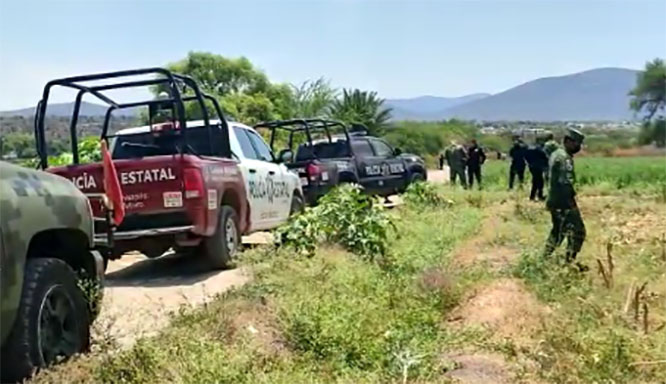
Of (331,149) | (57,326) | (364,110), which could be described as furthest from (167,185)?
(364,110)

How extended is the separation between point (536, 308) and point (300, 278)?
2.14m

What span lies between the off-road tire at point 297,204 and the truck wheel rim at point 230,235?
9.31ft

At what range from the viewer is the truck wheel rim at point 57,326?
4.88m

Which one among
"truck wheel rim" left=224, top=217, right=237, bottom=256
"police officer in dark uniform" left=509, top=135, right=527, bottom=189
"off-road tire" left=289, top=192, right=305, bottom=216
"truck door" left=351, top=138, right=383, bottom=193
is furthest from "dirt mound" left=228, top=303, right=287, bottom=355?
"police officer in dark uniform" left=509, top=135, right=527, bottom=189

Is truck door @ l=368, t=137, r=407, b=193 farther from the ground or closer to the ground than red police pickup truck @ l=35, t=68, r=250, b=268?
closer to the ground

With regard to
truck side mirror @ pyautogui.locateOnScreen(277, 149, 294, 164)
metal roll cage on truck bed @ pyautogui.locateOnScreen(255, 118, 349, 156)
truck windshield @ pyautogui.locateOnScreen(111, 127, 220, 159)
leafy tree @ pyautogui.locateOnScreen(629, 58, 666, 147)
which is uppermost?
truck windshield @ pyautogui.locateOnScreen(111, 127, 220, 159)

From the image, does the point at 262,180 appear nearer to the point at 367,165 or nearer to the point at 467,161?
the point at 367,165

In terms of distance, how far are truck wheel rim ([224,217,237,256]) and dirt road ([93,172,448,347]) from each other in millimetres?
292

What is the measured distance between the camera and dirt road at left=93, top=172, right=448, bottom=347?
21.3ft

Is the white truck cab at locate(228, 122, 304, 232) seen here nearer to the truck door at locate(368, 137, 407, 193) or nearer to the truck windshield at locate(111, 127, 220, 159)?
the truck windshield at locate(111, 127, 220, 159)

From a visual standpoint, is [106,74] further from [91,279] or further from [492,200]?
[492,200]

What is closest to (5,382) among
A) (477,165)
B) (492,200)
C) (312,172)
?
(312,172)

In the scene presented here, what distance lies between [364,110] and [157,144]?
45.2 metres

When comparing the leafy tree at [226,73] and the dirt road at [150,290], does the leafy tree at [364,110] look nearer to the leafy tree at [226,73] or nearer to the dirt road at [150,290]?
the leafy tree at [226,73]
